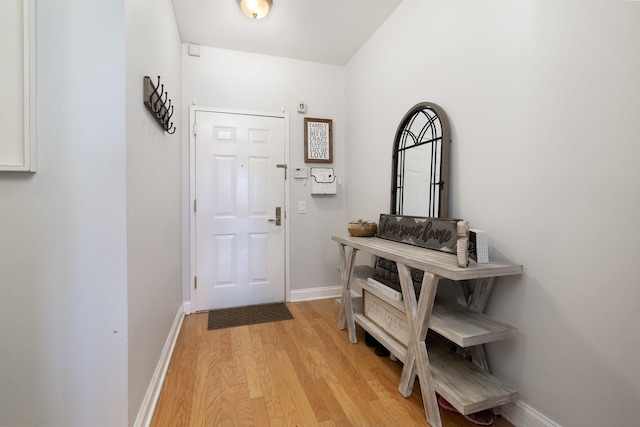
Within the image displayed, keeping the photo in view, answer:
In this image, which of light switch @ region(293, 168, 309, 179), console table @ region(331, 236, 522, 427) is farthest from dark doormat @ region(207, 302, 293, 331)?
light switch @ region(293, 168, 309, 179)

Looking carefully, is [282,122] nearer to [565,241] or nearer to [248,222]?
[248,222]

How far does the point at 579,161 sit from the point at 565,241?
33cm

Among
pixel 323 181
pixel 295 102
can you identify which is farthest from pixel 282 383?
pixel 295 102

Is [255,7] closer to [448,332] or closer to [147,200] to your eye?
[147,200]

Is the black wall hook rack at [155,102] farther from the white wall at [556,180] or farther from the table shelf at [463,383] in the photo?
the table shelf at [463,383]

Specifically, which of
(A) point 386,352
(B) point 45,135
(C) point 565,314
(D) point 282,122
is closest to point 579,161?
(C) point 565,314

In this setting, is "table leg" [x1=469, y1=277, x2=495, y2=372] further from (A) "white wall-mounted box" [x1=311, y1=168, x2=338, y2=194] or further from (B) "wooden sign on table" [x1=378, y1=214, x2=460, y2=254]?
(A) "white wall-mounted box" [x1=311, y1=168, x2=338, y2=194]

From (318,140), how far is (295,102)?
47 cm

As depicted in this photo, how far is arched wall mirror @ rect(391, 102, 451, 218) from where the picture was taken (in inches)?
63.7

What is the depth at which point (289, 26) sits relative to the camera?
2.30 metres

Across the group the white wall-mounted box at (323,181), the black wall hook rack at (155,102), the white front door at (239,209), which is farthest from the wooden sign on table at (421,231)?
the black wall hook rack at (155,102)

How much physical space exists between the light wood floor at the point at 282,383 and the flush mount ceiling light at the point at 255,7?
2.56m

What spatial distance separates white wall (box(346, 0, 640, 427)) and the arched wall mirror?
8cm

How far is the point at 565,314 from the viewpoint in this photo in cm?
109
